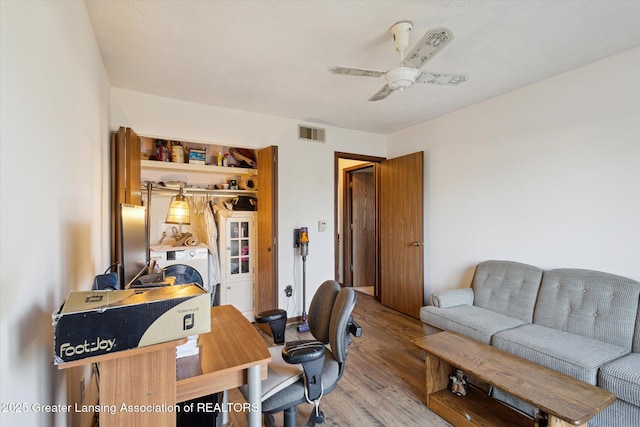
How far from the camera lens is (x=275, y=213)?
331 centimetres

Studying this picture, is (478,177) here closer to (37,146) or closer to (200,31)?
(200,31)

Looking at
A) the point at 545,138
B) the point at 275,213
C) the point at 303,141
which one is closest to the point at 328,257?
the point at 275,213

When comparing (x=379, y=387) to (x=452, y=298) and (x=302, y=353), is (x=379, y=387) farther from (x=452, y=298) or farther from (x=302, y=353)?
(x=302, y=353)

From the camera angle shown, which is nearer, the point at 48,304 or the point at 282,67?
the point at 48,304

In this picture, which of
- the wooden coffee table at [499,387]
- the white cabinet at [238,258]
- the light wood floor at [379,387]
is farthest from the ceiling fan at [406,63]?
the white cabinet at [238,258]

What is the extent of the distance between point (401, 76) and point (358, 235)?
12.6ft

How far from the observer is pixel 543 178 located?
107 inches

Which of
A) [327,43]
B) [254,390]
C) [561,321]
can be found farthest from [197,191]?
[561,321]

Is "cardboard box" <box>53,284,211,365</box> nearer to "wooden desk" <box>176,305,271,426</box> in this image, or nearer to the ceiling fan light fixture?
"wooden desk" <box>176,305,271,426</box>

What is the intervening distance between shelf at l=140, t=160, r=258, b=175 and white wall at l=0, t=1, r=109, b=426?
1.82 meters

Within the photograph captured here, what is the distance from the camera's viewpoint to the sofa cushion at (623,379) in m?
1.58

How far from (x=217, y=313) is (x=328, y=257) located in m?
2.34

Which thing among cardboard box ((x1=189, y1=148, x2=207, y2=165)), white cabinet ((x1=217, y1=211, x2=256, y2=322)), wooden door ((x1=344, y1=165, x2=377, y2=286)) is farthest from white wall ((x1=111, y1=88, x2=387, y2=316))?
wooden door ((x1=344, y1=165, x2=377, y2=286))

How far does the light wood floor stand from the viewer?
1.98 metres
